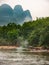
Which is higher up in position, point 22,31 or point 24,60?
point 22,31

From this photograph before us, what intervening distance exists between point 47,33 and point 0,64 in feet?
42.8

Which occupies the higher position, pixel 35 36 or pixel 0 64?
pixel 35 36

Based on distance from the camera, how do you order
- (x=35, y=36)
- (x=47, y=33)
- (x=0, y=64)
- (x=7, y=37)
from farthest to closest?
(x=7, y=37) → (x=35, y=36) → (x=47, y=33) → (x=0, y=64)

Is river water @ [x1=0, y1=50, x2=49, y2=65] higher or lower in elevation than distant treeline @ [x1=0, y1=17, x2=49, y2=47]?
lower

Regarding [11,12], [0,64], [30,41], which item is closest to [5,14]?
[11,12]

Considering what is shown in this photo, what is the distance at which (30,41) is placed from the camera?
1132 inches

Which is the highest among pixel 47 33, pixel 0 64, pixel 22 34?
pixel 22 34

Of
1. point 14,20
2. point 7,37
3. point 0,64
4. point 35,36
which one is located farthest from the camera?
point 7,37

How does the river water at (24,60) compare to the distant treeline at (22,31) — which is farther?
the distant treeline at (22,31)

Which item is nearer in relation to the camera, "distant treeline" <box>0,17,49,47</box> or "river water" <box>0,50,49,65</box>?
"river water" <box>0,50,49,65</box>

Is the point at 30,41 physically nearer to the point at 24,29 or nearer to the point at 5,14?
A: the point at 5,14

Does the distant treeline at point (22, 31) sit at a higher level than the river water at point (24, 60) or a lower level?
higher

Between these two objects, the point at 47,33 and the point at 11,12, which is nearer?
the point at 47,33

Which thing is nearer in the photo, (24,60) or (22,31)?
(24,60)
